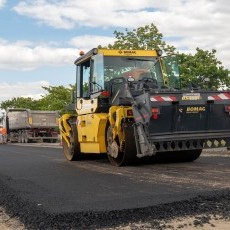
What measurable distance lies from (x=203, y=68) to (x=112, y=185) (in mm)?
27367

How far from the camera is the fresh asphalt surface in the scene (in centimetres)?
553

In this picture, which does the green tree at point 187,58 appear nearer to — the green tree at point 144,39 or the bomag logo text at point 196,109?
the green tree at point 144,39

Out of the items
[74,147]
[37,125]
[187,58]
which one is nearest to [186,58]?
[187,58]

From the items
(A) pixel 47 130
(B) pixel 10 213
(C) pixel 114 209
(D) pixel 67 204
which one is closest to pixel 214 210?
(C) pixel 114 209

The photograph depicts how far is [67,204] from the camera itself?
5.51 m

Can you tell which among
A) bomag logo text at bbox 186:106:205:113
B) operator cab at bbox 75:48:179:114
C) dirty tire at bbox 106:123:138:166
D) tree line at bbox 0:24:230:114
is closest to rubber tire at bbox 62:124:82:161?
operator cab at bbox 75:48:179:114

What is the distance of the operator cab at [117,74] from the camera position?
412 inches

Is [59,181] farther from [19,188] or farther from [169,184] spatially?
[169,184]

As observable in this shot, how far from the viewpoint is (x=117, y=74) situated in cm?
1080

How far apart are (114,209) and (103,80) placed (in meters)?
5.91

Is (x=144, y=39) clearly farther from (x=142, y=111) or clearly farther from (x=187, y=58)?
(x=142, y=111)

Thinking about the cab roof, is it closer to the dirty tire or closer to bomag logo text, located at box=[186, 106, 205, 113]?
the dirty tire

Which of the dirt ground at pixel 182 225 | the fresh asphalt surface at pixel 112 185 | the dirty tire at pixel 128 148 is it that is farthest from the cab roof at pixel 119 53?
the dirt ground at pixel 182 225

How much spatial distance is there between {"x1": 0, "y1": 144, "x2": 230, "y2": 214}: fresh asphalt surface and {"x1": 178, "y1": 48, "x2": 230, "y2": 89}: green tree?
77.5 ft
